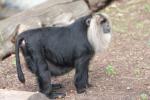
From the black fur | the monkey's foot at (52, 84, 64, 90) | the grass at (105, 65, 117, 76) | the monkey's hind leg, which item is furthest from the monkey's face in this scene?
the grass at (105, 65, 117, 76)

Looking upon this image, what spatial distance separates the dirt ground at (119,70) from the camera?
20.0 ft

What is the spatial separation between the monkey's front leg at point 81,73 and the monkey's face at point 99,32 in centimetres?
19

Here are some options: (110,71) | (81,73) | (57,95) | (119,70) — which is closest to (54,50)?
(81,73)

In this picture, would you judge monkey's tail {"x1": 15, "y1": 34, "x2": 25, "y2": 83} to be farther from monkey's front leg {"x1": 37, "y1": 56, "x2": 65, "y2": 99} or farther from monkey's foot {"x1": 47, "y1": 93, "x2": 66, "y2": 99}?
monkey's foot {"x1": 47, "y1": 93, "x2": 66, "y2": 99}

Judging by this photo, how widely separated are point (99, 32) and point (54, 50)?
55cm

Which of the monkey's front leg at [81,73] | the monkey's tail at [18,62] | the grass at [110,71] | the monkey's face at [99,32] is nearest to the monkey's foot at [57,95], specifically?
the monkey's front leg at [81,73]

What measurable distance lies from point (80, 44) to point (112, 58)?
5.29 ft

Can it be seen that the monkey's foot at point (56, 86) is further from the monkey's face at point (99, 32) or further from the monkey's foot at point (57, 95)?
the monkey's face at point (99, 32)

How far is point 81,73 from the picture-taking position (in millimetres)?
5973

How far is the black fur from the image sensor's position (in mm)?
5840

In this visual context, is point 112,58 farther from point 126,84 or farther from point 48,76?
point 48,76

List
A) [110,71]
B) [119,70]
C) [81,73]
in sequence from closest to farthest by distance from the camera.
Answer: [81,73] < [110,71] < [119,70]

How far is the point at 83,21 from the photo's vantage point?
19.4ft

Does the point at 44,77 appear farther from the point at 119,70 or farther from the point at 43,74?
the point at 119,70
